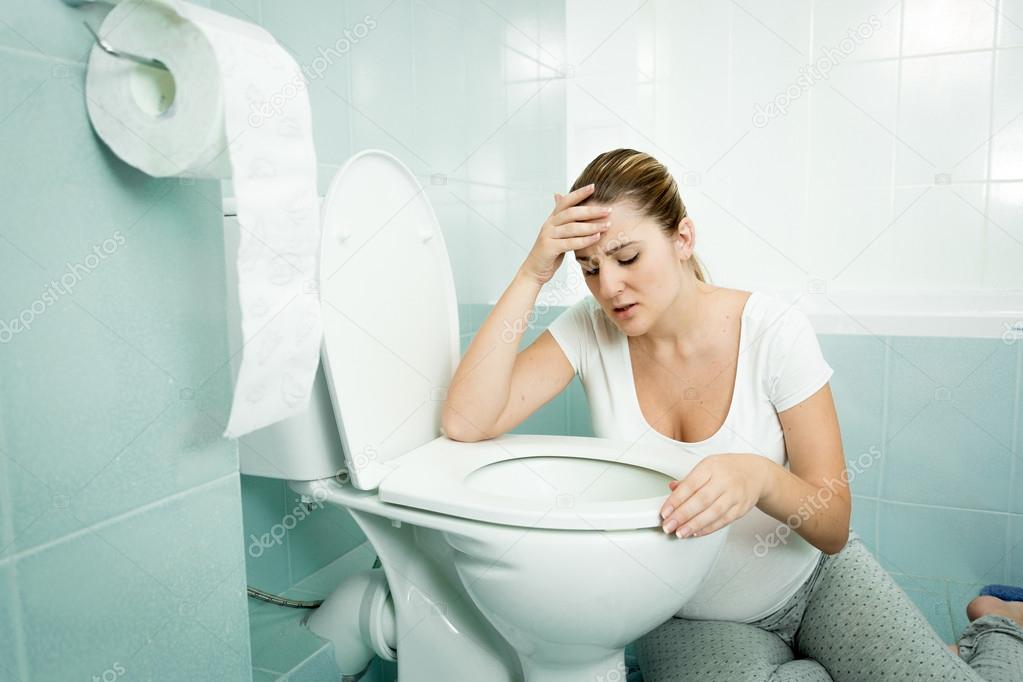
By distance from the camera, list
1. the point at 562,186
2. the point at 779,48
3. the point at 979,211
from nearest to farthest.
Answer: the point at 979,211
the point at 779,48
the point at 562,186

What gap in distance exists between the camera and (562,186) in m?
2.03

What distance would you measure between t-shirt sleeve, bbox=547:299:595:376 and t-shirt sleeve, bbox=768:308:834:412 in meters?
0.27

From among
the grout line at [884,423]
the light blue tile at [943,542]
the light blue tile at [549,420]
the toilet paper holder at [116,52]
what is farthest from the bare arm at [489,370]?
the light blue tile at [943,542]

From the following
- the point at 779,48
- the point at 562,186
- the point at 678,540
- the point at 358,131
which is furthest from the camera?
the point at 562,186

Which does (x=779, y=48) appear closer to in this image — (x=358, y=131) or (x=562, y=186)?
(x=562, y=186)

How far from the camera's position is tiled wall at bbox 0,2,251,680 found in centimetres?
47

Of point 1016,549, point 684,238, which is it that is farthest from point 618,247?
point 1016,549

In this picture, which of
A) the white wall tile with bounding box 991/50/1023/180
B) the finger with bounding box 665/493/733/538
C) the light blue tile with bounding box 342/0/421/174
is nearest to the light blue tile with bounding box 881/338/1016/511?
the white wall tile with bounding box 991/50/1023/180

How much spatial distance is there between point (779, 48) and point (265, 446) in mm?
1546

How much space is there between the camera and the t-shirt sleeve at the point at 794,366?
3.09ft

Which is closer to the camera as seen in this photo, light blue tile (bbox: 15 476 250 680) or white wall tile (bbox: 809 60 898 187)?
light blue tile (bbox: 15 476 250 680)

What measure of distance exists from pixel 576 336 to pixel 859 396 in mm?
681

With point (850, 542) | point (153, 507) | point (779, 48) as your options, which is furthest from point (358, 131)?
point (779, 48)

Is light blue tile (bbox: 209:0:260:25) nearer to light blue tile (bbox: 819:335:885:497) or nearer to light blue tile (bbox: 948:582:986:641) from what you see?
light blue tile (bbox: 819:335:885:497)
